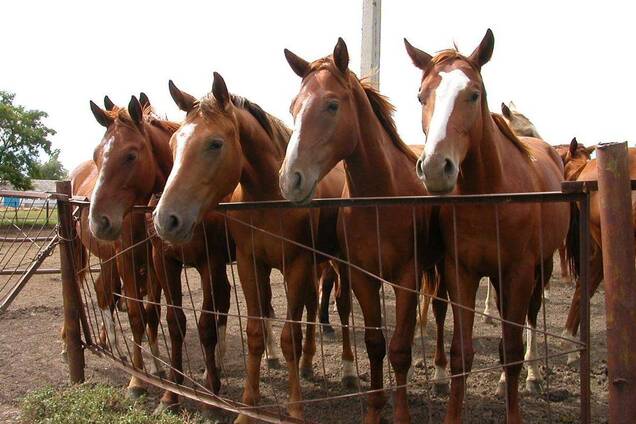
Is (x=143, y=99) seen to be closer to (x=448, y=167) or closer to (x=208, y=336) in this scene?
(x=208, y=336)

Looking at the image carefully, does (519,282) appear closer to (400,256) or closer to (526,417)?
(400,256)

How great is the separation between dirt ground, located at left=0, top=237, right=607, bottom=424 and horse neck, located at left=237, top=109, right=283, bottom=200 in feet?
3.44

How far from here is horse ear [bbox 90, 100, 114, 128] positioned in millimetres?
4227

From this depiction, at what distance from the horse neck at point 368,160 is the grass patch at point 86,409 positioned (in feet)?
6.38

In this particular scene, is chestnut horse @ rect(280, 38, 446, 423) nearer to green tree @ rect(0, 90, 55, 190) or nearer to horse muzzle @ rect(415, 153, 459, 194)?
horse muzzle @ rect(415, 153, 459, 194)

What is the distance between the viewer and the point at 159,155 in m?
4.39

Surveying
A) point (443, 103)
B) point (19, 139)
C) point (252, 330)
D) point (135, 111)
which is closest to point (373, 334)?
point (252, 330)

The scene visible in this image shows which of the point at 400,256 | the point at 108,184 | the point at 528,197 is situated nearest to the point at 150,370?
the point at 108,184

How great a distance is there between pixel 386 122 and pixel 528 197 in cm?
158

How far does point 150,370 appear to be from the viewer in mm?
5203

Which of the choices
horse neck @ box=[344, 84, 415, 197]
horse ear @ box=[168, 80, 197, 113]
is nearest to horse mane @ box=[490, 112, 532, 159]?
horse neck @ box=[344, 84, 415, 197]

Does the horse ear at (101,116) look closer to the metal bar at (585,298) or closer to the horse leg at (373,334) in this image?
the horse leg at (373,334)

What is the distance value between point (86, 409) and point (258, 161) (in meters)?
2.02

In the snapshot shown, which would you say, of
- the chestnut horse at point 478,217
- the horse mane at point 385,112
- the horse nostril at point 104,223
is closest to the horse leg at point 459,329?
the chestnut horse at point 478,217
